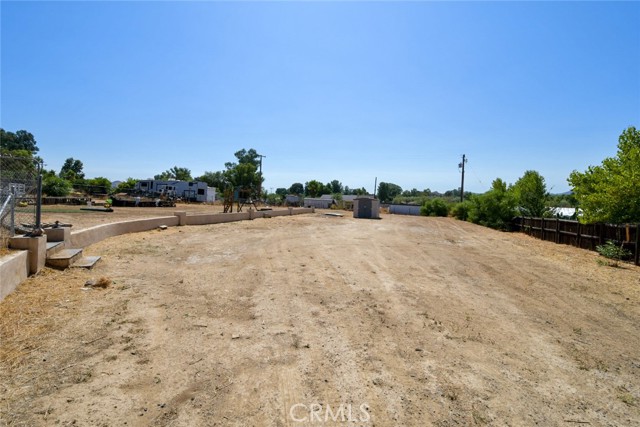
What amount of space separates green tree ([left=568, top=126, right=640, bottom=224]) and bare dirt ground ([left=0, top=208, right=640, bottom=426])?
7006mm

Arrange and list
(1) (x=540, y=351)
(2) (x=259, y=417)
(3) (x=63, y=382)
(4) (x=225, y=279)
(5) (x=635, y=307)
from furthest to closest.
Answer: (4) (x=225, y=279), (5) (x=635, y=307), (1) (x=540, y=351), (3) (x=63, y=382), (2) (x=259, y=417)

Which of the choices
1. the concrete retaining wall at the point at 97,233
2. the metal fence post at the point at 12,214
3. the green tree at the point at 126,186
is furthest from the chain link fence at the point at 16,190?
the green tree at the point at 126,186

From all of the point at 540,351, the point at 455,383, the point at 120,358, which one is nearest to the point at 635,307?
the point at 540,351

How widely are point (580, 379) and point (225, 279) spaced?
6368 mm

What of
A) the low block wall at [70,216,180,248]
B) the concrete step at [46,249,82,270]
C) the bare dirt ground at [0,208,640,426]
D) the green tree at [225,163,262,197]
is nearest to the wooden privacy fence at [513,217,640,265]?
the bare dirt ground at [0,208,640,426]

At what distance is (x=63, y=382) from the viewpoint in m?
3.37

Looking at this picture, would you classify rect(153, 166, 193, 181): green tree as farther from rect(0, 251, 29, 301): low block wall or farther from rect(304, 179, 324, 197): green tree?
rect(0, 251, 29, 301): low block wall

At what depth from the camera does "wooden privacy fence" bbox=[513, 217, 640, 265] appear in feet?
43.7

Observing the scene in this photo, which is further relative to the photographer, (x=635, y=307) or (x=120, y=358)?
(x=635, y=307)

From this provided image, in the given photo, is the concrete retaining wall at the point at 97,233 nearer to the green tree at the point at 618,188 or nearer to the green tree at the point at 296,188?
the green tree at the point at 618,188

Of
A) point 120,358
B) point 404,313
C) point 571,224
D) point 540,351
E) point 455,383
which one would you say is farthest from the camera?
point 571,224

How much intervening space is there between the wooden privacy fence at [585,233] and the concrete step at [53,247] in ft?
59.0

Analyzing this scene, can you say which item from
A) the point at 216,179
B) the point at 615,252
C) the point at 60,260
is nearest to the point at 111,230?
the point at 60,260

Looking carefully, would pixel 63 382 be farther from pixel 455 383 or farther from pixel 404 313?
pixel 404 313
